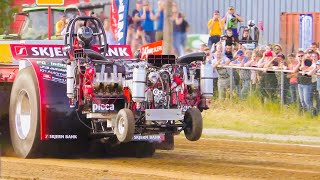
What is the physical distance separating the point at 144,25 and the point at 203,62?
401 inches

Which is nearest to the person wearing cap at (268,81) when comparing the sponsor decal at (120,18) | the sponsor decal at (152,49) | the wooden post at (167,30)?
the wooden post at (167,30)

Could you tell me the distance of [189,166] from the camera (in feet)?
41.0

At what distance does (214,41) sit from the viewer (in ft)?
75.5

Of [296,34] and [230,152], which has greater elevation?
[296,34]

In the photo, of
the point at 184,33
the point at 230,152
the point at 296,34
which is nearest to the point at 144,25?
the point at 184,33

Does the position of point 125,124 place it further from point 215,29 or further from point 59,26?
point 215,29

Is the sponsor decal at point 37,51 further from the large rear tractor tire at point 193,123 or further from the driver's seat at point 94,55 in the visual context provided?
the large rear tractor tire at point 193,123

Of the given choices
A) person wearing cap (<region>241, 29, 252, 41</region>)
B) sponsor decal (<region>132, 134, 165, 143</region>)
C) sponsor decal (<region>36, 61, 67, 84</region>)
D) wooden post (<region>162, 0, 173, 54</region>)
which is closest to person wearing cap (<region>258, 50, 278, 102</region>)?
person wearing cap (<region>241, 29, 252, 41</region>)

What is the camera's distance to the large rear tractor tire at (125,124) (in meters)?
11.9

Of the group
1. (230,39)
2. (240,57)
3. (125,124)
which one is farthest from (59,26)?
(125,124)

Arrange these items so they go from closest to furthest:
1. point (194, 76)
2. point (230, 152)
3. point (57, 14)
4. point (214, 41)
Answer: point (194, 76)
point (230, 152)
point (57, 14)
point (214, 41)

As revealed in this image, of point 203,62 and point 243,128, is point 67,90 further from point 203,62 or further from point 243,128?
point 243,128

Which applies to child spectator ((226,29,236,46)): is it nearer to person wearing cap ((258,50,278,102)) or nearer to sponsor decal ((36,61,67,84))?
person wearing cap ((258,50,278,102))

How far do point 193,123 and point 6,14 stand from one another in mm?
17095
